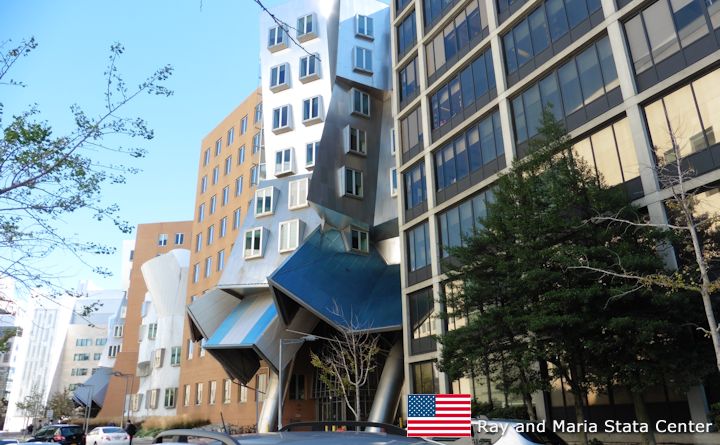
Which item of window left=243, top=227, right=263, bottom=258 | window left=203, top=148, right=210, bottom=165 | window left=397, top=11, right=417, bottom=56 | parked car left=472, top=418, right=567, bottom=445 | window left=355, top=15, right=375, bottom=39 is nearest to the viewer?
parked car left=472, top=418, right=567, bottom=445

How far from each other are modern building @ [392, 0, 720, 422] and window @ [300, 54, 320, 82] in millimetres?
7105

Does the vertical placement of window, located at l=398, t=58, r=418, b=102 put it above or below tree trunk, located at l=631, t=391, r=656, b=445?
above

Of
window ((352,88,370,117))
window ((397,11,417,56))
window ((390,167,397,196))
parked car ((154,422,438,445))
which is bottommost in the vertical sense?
parked car ((154,422,438,445))

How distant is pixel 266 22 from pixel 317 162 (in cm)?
1453

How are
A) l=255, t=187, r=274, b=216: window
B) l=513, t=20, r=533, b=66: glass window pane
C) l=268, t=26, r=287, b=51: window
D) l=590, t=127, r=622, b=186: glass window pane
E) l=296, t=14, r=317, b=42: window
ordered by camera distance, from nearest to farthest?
l=590, t=127, r=622, b=186: glass window pane
l=513, t=20, r=533, b=66: glass window pane
l=255, t=187, r=274, b=216: window
l=296, t=14, r=317, b=42: window
l=268, t=26, r=287, b=51: window

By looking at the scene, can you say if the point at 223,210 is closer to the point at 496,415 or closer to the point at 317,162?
the point at 317,162

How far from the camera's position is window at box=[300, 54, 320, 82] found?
43.3m

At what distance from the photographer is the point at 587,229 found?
60.3 feet

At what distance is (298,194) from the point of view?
4156 centimetres

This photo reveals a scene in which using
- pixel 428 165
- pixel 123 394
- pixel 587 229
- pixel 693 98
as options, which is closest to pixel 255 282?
pixel 428 165

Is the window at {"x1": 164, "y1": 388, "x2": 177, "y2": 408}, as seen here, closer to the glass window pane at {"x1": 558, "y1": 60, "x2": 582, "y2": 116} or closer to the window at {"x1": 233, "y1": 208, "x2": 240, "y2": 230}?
the window at {"x1": 233, "y1": 208, "x2": 240, "y2": 230}

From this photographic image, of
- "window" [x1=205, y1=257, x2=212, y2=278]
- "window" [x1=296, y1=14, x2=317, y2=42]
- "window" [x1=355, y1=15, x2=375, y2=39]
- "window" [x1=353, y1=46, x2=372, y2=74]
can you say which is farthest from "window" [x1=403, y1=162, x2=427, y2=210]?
"window" [x1=205, y1=257, x2=212, y2=278]

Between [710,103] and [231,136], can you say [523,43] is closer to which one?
[710,103]

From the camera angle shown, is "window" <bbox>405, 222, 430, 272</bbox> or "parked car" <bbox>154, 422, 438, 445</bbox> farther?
"window" <bbox>405, 222, 430, 272</bbox>
